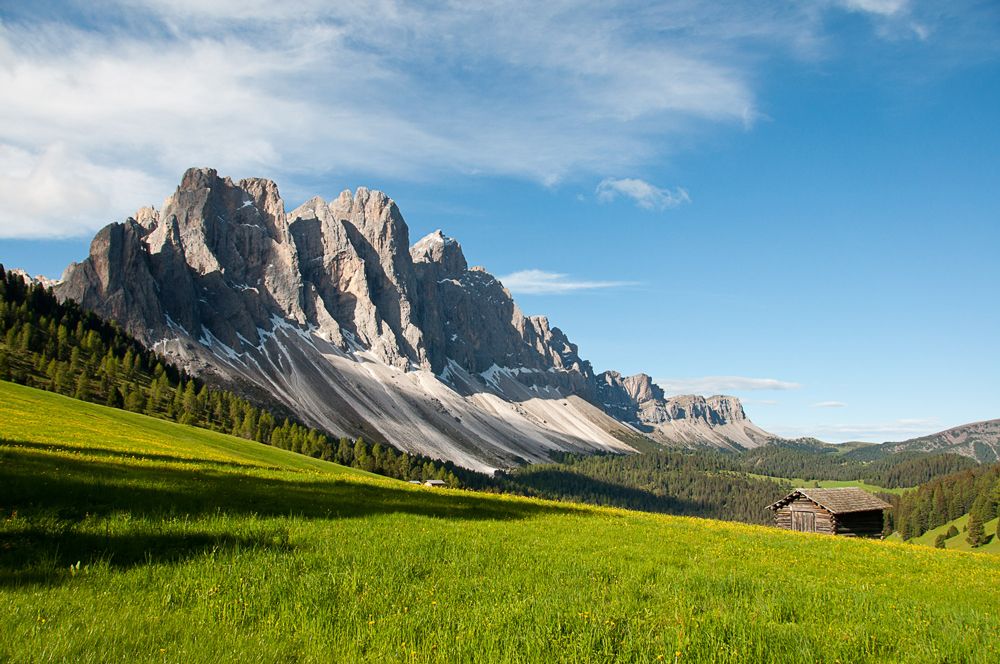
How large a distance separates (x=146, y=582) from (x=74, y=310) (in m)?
187

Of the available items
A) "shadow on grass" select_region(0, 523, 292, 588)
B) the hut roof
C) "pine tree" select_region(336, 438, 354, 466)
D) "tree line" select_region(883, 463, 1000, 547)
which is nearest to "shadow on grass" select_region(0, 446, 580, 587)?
"shadow on grass" select_region(0, 523, 292, 588)

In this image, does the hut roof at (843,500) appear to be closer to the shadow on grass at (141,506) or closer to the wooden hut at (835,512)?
the wooden hut at (835,512)

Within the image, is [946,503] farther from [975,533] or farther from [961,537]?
[975,533]

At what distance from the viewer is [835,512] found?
5612 cm

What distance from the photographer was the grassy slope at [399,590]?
7.64 meters

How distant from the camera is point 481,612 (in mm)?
8945

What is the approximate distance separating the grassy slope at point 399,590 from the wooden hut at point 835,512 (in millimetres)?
40449

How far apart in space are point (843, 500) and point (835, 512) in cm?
336

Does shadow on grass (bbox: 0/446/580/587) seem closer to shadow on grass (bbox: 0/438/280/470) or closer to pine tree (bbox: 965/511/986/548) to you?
shadow on grass (bbox: 0/438/280/470)

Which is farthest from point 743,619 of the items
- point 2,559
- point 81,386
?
point 81,386

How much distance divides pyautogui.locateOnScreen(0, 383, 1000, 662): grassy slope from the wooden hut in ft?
133

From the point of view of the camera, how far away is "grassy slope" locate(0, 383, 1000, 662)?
301 inches

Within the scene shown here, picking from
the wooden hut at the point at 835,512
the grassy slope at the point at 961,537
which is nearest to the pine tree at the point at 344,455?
the wooden hut at the point at 835,512

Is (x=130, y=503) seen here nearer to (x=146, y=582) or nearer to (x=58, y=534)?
Answer: (x=58, y=534)
